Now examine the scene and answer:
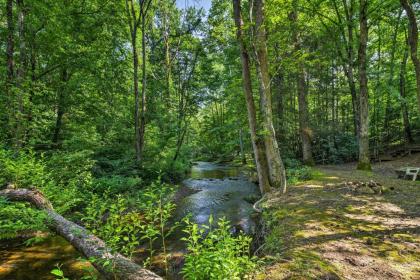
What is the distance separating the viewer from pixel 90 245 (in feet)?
11.4

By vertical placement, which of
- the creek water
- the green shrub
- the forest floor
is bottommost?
the creek water

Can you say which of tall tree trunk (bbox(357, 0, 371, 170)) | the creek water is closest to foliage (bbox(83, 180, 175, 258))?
the creek water

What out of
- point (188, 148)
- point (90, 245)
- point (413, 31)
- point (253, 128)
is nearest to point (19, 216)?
point (90, 245)

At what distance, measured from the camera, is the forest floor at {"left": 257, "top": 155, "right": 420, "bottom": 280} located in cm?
286

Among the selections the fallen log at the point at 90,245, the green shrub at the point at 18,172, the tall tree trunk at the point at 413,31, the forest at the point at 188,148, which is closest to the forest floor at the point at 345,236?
the forest at the point at 188,148

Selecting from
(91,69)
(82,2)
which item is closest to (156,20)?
(82,2)

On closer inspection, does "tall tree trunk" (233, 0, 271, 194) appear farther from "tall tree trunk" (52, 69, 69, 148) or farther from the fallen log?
"tall tree trunk" (52, 69, 69, 148)

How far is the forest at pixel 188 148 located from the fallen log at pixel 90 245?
3 centimetres

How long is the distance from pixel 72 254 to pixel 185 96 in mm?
13023

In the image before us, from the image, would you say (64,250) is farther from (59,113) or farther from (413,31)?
(413,31)

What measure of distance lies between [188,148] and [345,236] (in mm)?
12818

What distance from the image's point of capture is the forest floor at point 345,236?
2855 mm

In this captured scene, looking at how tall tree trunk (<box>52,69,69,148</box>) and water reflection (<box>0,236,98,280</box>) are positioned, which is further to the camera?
tall tree trunk (<box>52,69,69,148</box>)

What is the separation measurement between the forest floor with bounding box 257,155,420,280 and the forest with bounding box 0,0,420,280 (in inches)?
1.2
